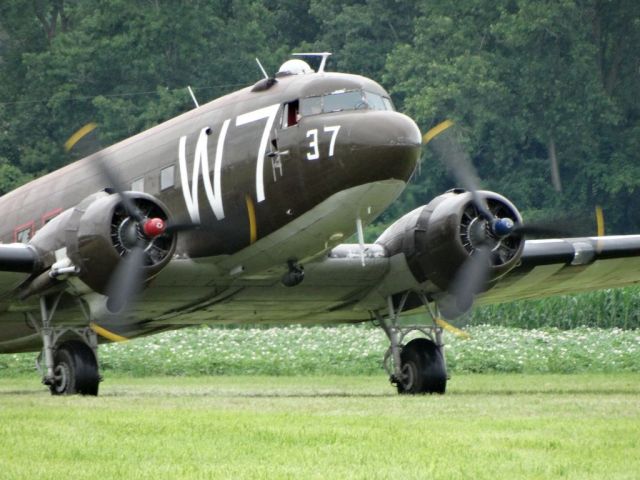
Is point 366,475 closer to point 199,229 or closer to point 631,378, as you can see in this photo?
point 199,229

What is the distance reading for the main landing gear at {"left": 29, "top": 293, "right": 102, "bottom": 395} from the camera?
20.5 m

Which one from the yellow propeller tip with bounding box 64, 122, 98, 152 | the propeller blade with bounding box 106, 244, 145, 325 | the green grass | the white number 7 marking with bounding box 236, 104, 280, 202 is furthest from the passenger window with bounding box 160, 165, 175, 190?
the green grass

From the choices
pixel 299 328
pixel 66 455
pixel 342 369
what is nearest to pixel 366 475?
pixel 66 455

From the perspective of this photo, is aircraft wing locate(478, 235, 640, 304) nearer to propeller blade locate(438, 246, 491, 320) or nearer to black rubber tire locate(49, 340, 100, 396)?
propeller blade locate(438, 246, 491, 320)

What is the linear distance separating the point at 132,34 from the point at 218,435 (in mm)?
52525

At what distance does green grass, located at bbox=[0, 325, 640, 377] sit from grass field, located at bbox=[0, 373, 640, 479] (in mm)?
8400

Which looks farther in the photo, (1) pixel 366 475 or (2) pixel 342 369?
(2) pixel 342 369

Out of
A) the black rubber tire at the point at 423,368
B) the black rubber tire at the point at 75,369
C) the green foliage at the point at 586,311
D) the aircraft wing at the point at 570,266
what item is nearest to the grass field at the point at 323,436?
the black rubber tire at the point at 75,369

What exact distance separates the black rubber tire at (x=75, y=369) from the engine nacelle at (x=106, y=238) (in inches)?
60.6

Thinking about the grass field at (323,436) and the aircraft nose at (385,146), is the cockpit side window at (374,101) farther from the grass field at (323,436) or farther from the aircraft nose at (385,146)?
the grass field at (323,436)

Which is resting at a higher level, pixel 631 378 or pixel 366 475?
pixel 366 475

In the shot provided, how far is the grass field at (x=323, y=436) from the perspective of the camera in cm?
1240

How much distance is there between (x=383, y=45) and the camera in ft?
223

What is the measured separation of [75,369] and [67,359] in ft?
0.84
